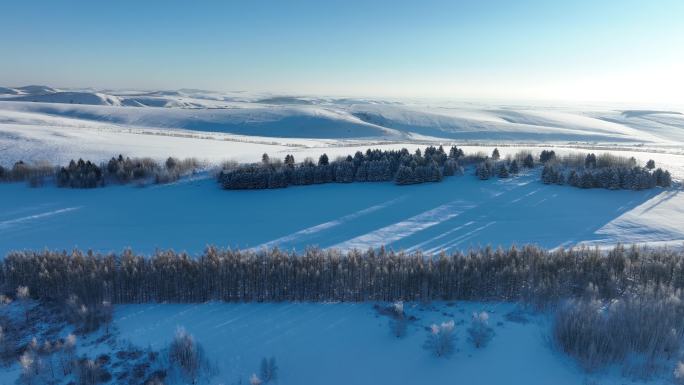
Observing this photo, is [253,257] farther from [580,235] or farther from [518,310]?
[580,235]

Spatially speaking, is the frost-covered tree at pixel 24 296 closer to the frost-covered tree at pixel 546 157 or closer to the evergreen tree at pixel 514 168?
the evergreen tree at pixel 514 168

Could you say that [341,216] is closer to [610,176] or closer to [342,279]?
[342,279]

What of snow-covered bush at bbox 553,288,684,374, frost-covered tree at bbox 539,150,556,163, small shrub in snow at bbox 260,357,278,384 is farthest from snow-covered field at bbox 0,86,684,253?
small shrub in snow at bbox 260,357,278,384

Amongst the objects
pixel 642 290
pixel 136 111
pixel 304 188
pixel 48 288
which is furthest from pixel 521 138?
pixel 136 111

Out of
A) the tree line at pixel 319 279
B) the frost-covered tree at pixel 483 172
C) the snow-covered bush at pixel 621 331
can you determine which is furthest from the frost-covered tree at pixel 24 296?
the frost-covered tree at pixel 483 172

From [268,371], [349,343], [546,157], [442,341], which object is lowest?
[268,371]

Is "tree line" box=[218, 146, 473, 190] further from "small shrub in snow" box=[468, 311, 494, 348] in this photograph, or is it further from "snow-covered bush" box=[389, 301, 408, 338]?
"small shrub in snow" box=[468, 311, 494, 348]

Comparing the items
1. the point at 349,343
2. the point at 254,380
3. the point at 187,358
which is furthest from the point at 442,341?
the point at 187,358
